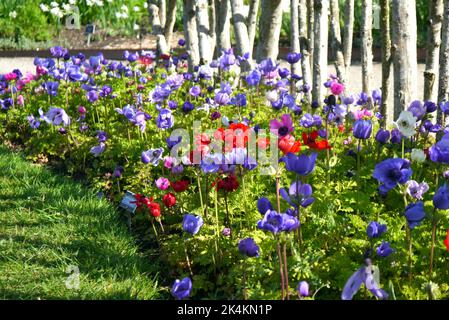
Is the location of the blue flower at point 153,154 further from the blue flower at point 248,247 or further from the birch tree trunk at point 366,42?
the birch tree trunk at point 366,42

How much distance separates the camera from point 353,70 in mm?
11078

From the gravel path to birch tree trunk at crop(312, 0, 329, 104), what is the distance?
2411mm

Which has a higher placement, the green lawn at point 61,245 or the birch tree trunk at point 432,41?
the birch tree trunk at point 432,41

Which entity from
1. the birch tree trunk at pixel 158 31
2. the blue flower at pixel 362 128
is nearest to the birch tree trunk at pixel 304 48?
the birch tree trunk at pixel 158 31

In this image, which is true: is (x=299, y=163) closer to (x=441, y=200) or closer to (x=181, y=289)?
(x=441, y=200)

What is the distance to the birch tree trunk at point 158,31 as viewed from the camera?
8578 millimetres

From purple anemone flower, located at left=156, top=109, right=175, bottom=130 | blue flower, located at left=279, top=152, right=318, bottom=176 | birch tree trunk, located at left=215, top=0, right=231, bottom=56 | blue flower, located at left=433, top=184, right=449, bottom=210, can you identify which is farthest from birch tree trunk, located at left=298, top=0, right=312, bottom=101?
blue flower, located at left=433, top=184, right=449, bottom=210

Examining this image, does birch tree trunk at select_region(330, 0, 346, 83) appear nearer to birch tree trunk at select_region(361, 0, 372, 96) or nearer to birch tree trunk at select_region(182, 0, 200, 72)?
birch tree trunk at select_region(361, 0, 372, 96)

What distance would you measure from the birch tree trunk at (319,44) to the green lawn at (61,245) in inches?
87.3

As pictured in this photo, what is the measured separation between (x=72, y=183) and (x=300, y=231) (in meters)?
2.37

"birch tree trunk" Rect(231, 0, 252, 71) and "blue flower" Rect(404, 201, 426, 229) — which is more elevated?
"birch tree trunk" Rect(231, 0, 252, 71)

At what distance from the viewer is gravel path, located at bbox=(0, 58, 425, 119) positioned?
943 centimetres

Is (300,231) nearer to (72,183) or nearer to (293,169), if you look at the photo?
(293,169)

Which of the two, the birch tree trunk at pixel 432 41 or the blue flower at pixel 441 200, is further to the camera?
the birch tree trunk at pixel 432 41
